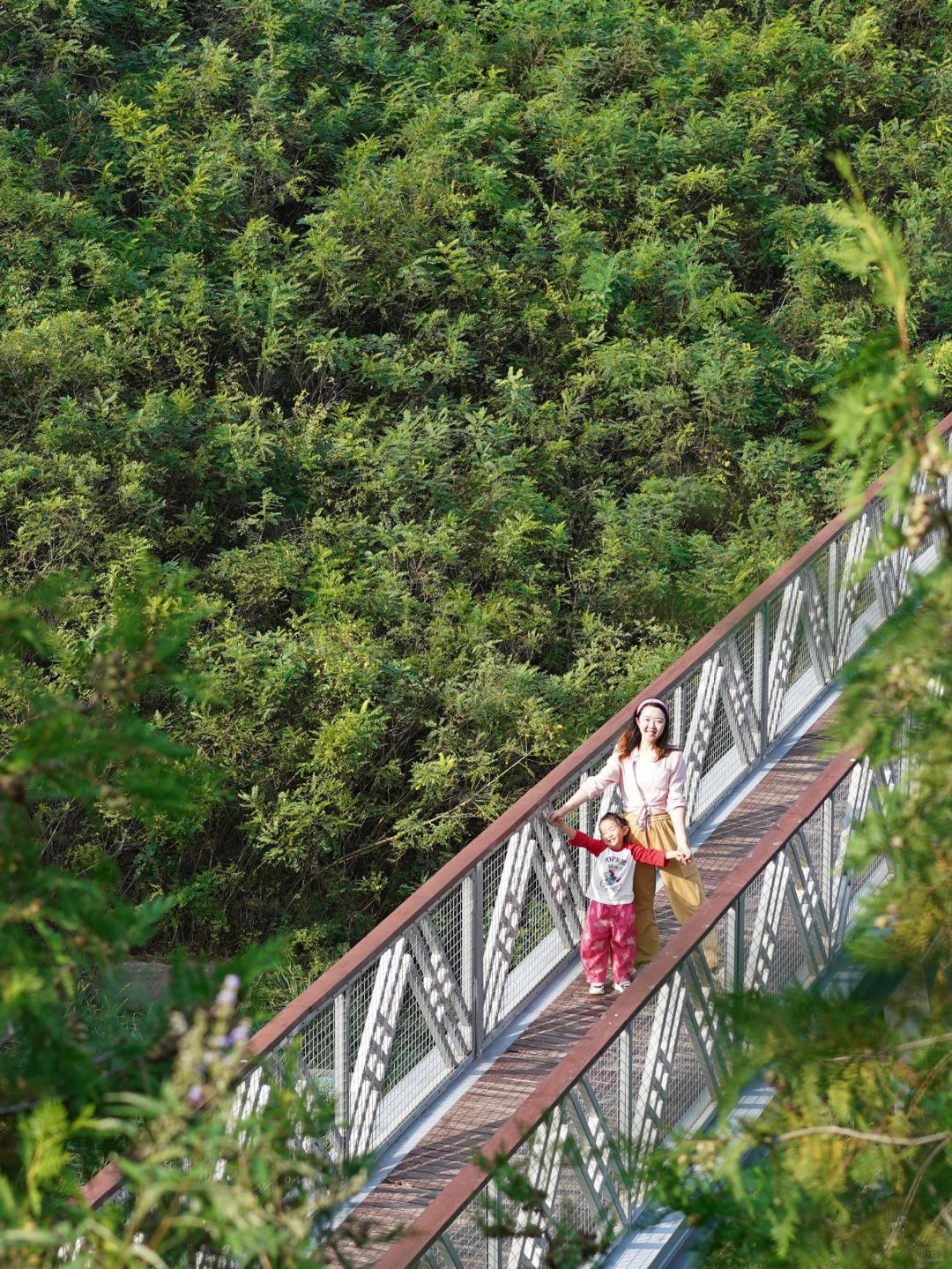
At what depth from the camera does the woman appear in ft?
23.9

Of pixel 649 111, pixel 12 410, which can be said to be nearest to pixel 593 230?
pixel 649 111

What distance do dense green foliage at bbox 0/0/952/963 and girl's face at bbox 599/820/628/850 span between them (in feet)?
12.7

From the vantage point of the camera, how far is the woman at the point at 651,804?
727 centimetres

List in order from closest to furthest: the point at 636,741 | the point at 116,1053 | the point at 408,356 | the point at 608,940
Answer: the point at 116,1053 < the point at 608,940 < the point at 636,741 < the point at 408,356

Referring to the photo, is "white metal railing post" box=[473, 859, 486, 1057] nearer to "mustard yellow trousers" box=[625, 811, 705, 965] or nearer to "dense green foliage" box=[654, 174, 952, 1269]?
"mustard yellow trousers" box=[625, 811, 705, 965]

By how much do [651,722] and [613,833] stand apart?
518 mm

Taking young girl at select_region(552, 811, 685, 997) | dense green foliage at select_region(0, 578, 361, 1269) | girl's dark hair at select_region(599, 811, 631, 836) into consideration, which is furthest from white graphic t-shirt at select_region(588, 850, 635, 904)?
dense green foliage at select_region(0, 578, 361, 1269)

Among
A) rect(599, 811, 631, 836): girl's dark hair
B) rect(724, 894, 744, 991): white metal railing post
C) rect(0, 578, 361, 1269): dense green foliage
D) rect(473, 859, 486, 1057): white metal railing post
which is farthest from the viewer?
rect(599, 811, 631, 836): girl's dark hair

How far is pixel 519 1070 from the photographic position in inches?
277

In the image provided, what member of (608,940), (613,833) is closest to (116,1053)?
(613,833)

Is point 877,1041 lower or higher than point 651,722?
higher

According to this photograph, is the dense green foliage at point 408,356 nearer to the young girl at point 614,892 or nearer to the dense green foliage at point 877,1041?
the young girl at point 614,892

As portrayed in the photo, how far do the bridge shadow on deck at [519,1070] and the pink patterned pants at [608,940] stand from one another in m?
0.17

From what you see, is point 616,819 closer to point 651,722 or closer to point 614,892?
point 614,892
